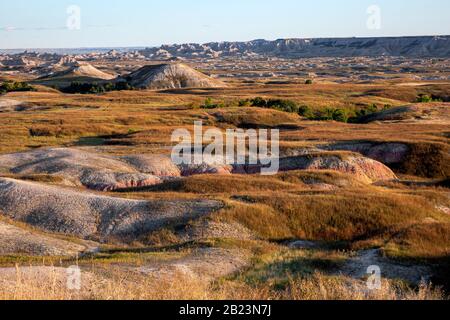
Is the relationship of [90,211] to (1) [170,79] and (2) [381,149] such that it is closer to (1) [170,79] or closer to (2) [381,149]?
(2) [381,149]

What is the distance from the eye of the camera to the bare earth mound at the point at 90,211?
30641mm

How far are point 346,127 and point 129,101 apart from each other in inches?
1843

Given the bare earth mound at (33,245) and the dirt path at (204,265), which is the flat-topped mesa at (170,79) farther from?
the dirt path at (204,265)

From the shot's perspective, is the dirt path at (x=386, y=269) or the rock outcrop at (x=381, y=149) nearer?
the dirt path at (x=386, y=269)

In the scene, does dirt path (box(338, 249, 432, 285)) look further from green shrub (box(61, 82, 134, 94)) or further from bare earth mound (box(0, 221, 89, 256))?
green shrub (box(61, 82, 134, 94))

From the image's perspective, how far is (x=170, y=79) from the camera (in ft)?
452

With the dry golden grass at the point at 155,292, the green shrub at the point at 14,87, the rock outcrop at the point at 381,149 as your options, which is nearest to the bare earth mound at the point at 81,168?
the rock outcrop at the point at 381,149

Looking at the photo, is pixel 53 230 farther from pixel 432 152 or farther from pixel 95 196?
pixel 432 152

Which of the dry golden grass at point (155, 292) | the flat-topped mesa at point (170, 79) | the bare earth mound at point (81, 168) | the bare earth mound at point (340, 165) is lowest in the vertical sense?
the bare earth mound at point (340, 165)

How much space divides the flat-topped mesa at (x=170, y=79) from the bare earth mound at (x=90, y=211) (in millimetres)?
101339

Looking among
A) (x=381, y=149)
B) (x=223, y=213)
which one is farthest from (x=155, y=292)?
(x=381, y=149)
